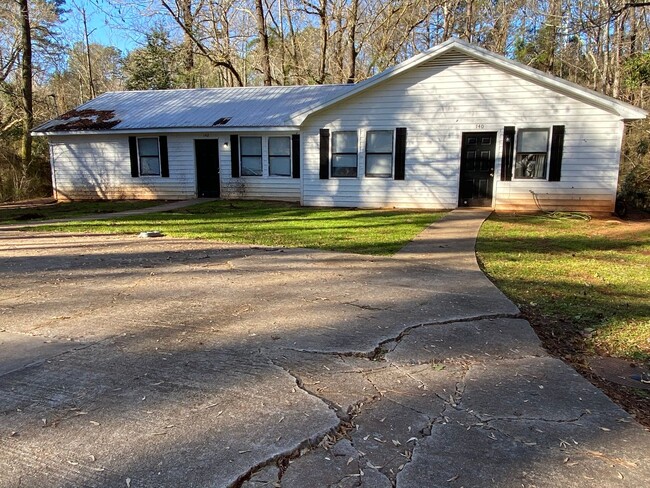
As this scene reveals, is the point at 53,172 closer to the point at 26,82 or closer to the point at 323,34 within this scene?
the point at 26,82

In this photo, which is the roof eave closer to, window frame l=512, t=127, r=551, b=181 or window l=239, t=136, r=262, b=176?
window l=239, t=136, r=262, b=176

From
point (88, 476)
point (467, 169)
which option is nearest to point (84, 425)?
point (88, 476)

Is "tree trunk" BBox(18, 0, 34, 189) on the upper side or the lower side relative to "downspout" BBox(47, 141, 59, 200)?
upper

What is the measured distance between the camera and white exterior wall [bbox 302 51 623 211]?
12.7 meters

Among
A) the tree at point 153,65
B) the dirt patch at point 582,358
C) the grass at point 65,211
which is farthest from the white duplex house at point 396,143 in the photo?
the tree at point 153,65

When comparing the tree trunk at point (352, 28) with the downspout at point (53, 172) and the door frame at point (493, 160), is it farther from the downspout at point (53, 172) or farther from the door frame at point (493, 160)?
the downspout at point (53, 172)

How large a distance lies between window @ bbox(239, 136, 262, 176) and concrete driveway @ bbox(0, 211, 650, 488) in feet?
37.0

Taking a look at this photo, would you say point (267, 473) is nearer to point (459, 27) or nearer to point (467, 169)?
point (467, 169)

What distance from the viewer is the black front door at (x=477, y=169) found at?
→ 13453 millimetres

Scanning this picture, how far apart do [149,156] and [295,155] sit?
5802mm

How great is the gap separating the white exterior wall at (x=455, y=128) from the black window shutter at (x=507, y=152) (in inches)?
5.5

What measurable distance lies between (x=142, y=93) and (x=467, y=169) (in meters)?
15.1

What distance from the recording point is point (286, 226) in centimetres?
1064

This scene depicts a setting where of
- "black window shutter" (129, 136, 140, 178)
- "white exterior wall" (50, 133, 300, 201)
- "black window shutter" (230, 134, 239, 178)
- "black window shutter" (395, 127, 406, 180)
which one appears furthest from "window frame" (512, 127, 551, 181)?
"black window shutter" (129, 136, 140, 178)
